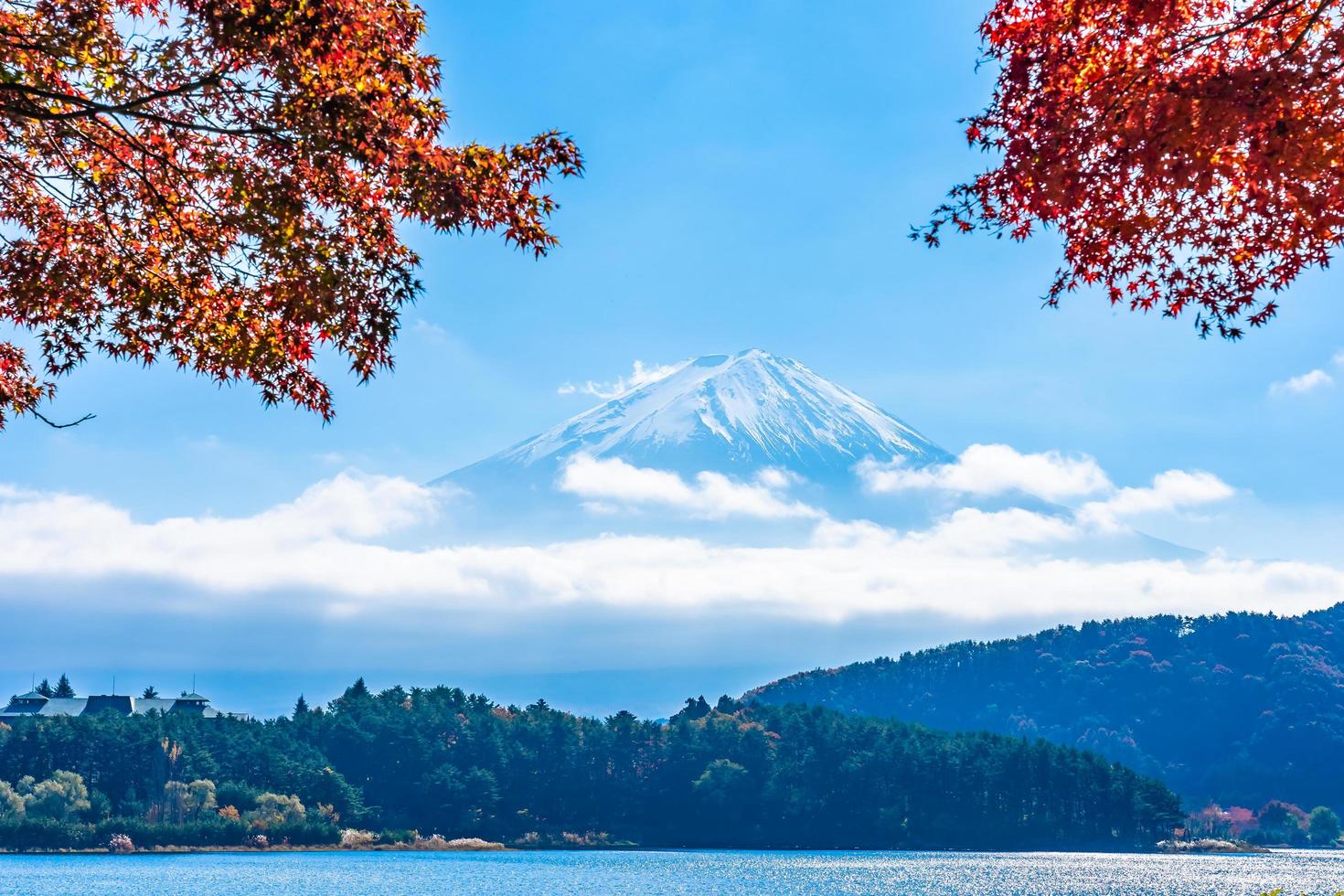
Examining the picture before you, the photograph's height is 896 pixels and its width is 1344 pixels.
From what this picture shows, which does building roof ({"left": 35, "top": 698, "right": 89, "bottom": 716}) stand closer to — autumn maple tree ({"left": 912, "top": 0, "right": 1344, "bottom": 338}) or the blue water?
the blue water

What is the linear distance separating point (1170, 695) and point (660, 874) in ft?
312

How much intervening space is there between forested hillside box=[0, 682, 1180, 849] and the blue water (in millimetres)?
4060

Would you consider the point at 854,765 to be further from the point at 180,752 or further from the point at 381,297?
the point at 381,297

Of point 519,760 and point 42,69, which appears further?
point 519,760

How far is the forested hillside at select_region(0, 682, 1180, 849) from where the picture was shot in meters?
87.9

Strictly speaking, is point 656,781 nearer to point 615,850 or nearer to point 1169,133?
point 615,850

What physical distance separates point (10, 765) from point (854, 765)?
58117 millimetres

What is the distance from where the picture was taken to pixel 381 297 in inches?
316

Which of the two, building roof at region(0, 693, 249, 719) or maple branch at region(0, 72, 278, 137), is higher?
building roof at region(0, 693, 249, 719)

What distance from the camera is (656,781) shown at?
96.7 metres

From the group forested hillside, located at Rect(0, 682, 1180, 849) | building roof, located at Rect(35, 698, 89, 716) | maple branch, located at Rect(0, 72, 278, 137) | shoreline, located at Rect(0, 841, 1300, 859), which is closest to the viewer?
maple branch, located at Rect(0, 72, 278, 137)

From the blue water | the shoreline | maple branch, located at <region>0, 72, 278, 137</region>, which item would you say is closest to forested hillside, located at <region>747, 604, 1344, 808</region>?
the shoreline

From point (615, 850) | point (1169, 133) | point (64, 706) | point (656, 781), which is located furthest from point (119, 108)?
point (64, 706)

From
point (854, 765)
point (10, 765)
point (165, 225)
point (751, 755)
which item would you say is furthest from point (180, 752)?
point (165, 225)
